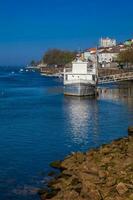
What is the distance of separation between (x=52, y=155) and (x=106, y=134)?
8.80 meters

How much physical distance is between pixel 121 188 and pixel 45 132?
1915cm

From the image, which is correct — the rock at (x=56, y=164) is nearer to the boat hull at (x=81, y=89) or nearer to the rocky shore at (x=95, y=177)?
the rocky shore at (x=95, y=177)

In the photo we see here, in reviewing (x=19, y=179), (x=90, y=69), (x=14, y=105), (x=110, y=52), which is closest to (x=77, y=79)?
(x=90, y=69)

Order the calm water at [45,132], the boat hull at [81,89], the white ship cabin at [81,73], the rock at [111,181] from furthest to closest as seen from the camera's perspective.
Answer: the white ship cabin at [81,73] < the boat hull at [81,89] < the calm water at [45,132] < the rock at [111,181]

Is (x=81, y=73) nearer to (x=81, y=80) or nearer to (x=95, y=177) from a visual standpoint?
(x=81, y=80)

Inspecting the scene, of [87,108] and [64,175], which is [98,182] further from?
[87,108]

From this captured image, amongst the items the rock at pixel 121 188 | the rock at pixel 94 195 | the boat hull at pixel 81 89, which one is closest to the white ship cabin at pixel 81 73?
the boat hull at pixel 81 89

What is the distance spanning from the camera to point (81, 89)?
67938 mm

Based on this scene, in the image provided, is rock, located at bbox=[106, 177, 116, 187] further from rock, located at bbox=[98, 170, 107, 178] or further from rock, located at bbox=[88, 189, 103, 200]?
rock, located at bbox=[88, 189, 103, 200]

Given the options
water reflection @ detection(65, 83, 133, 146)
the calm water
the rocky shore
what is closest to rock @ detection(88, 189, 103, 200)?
the rocky shore

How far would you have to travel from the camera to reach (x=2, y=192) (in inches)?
831

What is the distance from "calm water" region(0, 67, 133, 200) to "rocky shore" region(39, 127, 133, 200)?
3.74ft

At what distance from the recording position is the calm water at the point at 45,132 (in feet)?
77.4

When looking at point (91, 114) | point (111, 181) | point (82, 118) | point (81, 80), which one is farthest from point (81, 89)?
point (111, 181)
